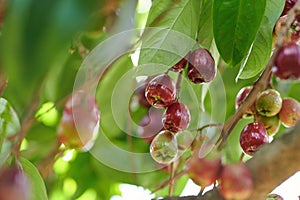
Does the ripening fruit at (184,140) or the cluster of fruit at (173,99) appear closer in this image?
the cluster of fruit at (173,99)

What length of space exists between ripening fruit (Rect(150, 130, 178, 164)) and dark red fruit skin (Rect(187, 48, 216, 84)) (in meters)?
0.09

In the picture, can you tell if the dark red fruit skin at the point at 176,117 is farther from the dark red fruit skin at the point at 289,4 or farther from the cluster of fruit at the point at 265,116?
the dark red fruit skin at the point at 289,4

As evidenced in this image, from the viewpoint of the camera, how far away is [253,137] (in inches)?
31.2

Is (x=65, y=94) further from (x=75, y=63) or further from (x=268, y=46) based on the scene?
(x=268, y=46)

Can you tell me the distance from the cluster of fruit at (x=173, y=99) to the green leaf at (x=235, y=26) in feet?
0.21

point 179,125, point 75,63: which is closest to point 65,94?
point 75,63

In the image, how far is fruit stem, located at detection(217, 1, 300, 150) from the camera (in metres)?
0.75

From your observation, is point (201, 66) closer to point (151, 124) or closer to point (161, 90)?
point (161, 90)

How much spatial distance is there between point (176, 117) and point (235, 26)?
192 millimetres

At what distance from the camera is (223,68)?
38.9 inches

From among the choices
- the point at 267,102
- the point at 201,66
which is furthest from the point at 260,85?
the point at 201,66

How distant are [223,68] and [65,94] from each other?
31cm

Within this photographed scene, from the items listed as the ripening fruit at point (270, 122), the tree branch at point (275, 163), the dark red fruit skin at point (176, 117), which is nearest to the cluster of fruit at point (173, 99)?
the dark red fruit skin at point (176, 117)

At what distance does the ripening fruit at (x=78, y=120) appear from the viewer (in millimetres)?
696
